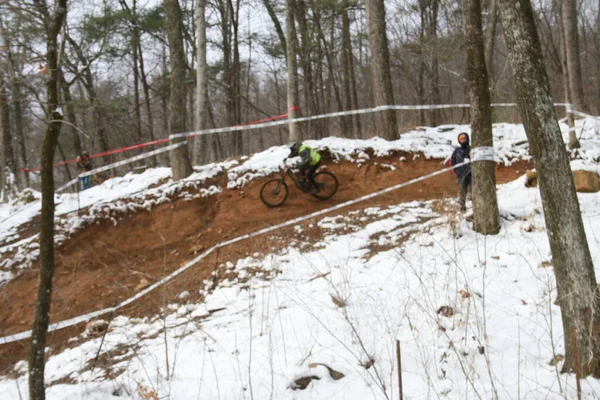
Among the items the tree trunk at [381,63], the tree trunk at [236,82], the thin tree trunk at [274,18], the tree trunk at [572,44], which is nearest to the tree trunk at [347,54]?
the thin tree trunk at [274,18]

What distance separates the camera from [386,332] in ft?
12.7

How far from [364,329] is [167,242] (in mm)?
5492

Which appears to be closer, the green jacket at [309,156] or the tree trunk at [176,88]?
the green jacket at [309,156]

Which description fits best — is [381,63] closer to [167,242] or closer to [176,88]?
[176,88]

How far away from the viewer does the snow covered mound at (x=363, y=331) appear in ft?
10.7

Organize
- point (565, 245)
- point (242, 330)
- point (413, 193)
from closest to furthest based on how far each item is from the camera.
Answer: point (565, 245) → point (242, 330) → point (413, 193)

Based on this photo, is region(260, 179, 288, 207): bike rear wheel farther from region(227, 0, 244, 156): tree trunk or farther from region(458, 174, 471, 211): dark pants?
region(227, 0, 244, 156): tree trunk

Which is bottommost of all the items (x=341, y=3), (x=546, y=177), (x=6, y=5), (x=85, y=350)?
(x=85, y=350)

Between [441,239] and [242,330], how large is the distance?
10.8 feet

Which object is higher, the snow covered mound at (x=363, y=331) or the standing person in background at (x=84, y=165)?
the standing person in background at (x=84, y=165)

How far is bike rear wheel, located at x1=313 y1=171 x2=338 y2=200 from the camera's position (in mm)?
9336

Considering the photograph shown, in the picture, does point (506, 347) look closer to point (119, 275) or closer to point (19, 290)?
point (119, 275)

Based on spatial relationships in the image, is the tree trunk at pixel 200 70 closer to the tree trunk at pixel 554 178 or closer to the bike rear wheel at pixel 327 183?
the bike rear wheel at pixel 327 183

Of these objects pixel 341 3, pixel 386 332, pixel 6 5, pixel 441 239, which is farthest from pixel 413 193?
pixel 341 3
